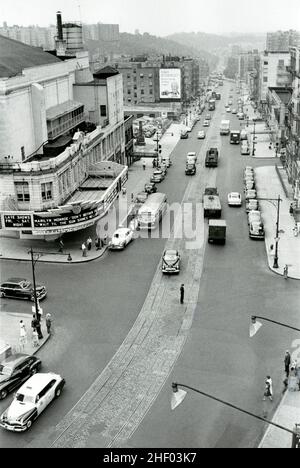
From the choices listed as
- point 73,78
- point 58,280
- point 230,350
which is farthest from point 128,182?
point 230,350

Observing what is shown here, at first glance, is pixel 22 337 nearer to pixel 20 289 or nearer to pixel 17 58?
pixel 20 289

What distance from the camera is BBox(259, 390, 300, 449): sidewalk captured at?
23125mm

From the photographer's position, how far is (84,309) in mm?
35875

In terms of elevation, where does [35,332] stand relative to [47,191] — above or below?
below

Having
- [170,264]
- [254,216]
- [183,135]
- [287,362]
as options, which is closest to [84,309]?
[170,264]

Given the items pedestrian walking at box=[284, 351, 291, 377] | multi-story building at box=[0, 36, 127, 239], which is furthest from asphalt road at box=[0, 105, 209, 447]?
pedestrian walking at box=[284, 351, 291, 377]

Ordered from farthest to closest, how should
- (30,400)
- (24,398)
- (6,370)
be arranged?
1. (6,370)
2. (24,398)
3. (30,400)

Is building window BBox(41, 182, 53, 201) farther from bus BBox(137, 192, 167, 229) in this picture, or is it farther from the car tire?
the car tire

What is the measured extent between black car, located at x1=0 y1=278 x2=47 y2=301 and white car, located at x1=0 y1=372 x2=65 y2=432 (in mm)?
11284

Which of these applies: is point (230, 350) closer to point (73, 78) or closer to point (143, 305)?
point (143, 305)

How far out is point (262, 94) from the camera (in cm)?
14650

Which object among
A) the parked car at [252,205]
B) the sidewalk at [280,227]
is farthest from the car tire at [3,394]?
the parked car at [252,205]

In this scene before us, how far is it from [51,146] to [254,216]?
815 inches

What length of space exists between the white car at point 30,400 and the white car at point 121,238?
20.4m
